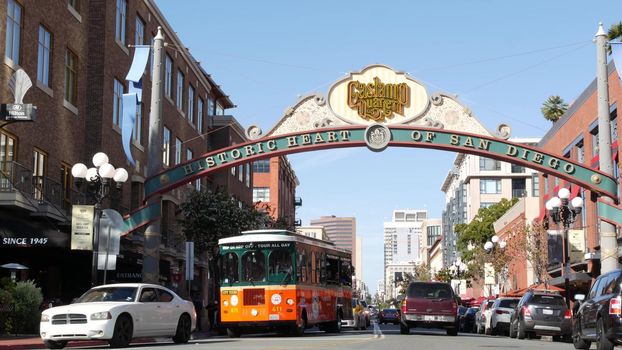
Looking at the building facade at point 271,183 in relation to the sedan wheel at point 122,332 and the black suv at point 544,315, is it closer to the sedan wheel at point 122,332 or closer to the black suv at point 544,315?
the black suv at point 544,315

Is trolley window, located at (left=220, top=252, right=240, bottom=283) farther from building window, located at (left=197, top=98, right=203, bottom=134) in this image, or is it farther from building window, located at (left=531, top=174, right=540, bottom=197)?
building window, located at (left=531, top=174, right=540, bottom=197)

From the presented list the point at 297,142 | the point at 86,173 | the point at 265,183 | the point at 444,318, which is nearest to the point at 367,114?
the point at 297,142

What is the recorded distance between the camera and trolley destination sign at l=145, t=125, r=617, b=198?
104 feet

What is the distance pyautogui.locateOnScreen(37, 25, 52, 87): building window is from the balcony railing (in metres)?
3.74

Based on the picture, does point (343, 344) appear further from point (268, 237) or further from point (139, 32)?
point (139, 32)

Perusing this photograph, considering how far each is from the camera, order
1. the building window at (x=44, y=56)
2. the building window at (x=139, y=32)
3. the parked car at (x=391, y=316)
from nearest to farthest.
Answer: the building window at (x=44, y=56)
the building window at (x=139, y=32)
the parked car at (x=391, y=316)

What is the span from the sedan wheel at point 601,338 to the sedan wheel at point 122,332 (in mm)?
10258

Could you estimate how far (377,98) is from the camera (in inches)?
1291

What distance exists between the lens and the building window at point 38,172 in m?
30.9

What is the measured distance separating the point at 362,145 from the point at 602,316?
50.1 ft

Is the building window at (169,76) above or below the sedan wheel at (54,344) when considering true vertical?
above

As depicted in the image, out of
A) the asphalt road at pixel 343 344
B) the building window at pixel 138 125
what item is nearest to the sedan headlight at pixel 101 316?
the asphalt road at pixel 343 344

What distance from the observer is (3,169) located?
95.5 ft

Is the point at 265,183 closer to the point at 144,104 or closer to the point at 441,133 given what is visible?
the point at 144,104
